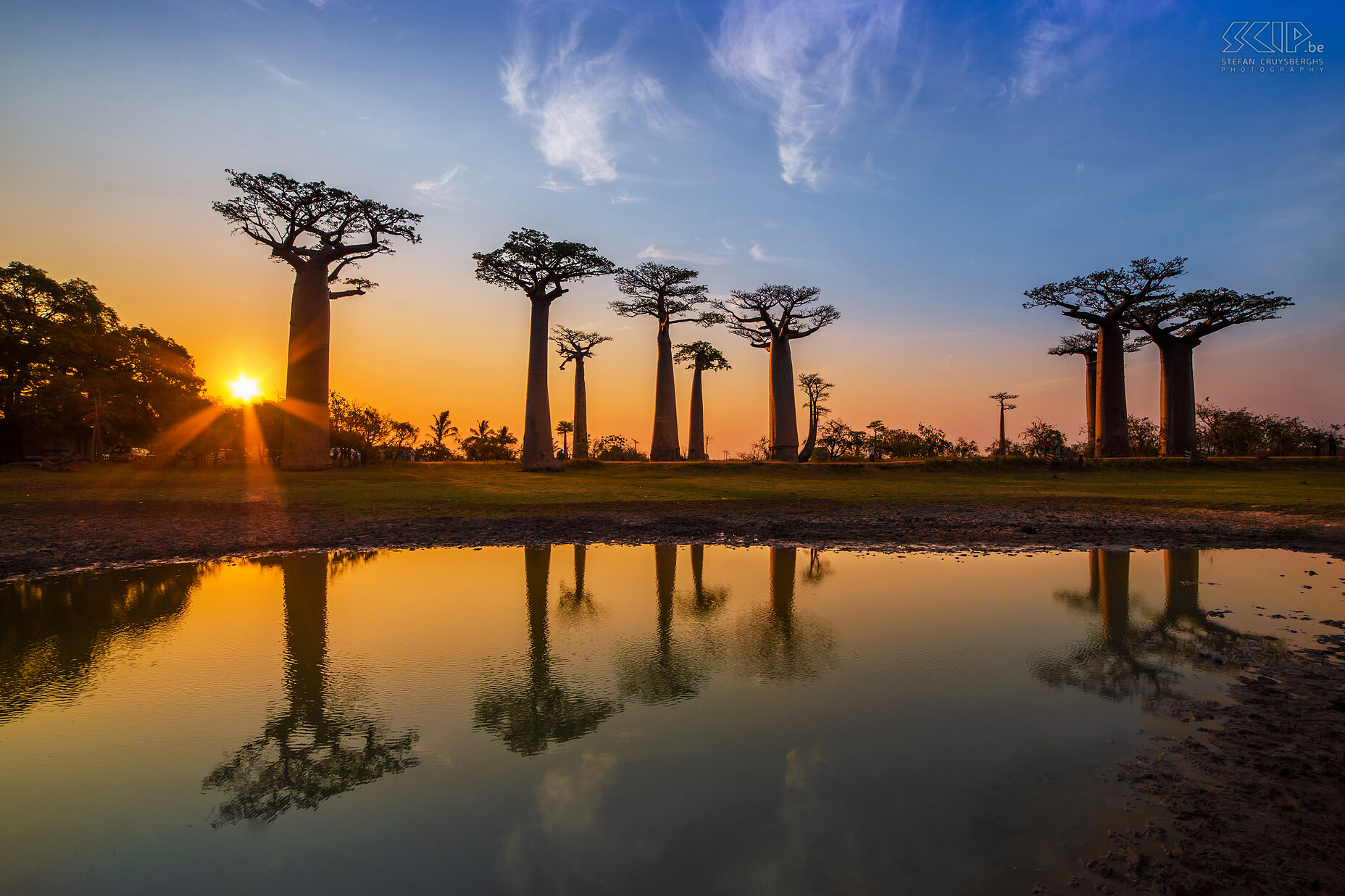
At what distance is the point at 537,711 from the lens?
14.8 ft

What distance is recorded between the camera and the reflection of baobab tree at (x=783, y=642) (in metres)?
5.35

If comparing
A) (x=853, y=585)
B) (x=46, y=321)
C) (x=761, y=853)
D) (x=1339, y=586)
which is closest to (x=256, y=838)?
(x=761, y=853)

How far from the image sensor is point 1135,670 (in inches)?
202

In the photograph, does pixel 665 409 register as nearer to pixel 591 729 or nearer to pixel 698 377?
pixel 698 377

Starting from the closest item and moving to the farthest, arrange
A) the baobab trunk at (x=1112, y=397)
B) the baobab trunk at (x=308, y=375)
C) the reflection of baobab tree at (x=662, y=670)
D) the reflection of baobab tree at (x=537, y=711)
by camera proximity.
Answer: the reflection of baobab tree at (x=537, y=711) → the reflection of baobab tree at (x=662, y=670) → the baobab trunk at (x=308, y=375) → the baobab trunk at (x=1112, y=397)

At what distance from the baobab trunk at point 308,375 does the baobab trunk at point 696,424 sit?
70.2ft

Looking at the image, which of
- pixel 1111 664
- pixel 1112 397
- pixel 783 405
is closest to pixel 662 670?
pixel 1111 664

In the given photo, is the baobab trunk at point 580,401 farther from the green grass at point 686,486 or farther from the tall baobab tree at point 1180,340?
the tall baobab tree at point 1180,340

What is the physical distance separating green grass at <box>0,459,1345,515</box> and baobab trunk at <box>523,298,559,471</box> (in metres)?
1.08

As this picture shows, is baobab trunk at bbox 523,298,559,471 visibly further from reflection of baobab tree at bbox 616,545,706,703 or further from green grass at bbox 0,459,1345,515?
reflection of baobab tree at bbox 616,545,706,703

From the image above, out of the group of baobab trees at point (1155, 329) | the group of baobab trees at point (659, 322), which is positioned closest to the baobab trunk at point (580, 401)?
the group of baobab trees at point (659, 322)

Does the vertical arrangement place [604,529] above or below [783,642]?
above

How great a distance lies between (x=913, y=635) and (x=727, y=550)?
5351 mm

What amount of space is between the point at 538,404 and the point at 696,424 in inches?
575
